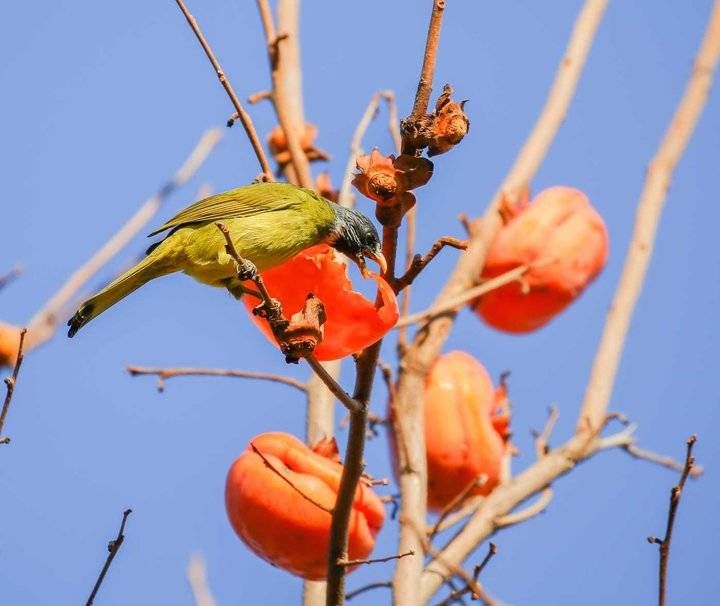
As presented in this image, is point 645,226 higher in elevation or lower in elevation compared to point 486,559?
higher

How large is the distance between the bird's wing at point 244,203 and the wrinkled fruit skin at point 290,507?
103cm

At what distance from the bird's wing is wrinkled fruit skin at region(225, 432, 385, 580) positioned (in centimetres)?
103

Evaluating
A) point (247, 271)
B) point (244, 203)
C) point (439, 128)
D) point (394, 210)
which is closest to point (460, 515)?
point (244, 203)

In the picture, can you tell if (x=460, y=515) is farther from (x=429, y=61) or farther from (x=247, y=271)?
(x=429, y=61)

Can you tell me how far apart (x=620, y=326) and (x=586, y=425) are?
490mm

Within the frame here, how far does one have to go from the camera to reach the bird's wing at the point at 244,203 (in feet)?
14.5

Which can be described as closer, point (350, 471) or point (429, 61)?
point (429, 61)

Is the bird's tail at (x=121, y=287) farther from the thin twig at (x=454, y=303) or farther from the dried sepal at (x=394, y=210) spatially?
the dried sepal at (x=394, y=210)

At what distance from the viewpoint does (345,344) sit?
2996mm

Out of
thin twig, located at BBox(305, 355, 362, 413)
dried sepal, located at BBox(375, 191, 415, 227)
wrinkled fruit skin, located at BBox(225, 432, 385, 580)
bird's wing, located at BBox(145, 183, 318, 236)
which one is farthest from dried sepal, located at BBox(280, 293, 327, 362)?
bird's wing, located at BBox(145, 183, 318, 236)

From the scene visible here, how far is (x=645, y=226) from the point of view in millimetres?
4848

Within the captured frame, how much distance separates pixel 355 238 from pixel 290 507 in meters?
1.28

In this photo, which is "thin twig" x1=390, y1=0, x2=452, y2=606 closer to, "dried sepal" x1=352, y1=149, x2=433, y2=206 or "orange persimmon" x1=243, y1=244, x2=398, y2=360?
"dried sepal" x1=352, y1=149, x2=433, y2=206

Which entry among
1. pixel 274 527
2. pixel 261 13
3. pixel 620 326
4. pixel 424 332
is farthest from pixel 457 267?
pixel 274 527
